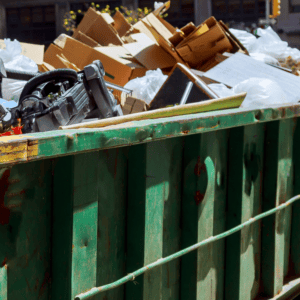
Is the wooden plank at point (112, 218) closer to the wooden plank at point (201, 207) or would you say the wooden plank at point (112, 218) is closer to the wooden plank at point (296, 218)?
the wooden plank at point (201, 207)

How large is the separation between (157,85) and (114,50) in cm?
134

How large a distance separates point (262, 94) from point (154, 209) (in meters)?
1.52

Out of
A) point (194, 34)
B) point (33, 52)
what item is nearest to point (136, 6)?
point (33, 52)

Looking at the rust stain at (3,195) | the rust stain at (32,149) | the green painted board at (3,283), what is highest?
the rust stain at (32,149)

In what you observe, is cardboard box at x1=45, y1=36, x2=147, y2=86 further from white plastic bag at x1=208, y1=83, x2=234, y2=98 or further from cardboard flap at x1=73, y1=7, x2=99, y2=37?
white plastic bag at x1=208, y1=83, x2=234, y2=98

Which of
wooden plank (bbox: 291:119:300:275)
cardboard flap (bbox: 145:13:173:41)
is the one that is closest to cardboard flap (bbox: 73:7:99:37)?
cardboard flap (bbox: 145:13:173:41)

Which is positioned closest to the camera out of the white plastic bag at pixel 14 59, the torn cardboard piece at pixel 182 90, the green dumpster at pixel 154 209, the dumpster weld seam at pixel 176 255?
the green dumpster at pixel 154 209

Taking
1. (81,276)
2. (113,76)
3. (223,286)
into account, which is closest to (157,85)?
(113,76)

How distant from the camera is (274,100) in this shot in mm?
2699

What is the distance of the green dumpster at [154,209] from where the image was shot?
1.11 meters

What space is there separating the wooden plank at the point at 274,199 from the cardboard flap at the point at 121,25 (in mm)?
4328

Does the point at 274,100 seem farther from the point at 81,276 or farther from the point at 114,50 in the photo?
the point at 114,50

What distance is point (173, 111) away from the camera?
156 centimetres

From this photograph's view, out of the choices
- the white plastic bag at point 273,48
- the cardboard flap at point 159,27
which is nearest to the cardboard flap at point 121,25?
the cardboard flap at point 159,27
